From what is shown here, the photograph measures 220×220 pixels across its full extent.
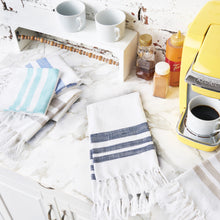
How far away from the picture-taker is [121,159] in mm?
974

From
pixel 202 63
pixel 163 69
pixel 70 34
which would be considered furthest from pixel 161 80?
pixel 70 34

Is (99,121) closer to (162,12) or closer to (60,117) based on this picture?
(60,117)

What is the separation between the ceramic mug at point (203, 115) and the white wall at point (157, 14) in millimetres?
291

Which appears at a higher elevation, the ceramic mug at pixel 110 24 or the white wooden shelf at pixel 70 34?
the ceramic mug at pixel 110 24

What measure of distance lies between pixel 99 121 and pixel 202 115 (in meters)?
0.33

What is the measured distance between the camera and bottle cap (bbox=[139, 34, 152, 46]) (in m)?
1.15

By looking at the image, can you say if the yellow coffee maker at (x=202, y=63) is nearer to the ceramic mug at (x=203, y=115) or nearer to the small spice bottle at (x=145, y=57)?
the ceramic mug at (x=203, y=115)

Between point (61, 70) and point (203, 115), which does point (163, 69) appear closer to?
point (203, 115)

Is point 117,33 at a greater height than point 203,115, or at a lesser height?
greater

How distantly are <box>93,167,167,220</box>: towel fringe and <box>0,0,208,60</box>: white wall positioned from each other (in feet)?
1.68

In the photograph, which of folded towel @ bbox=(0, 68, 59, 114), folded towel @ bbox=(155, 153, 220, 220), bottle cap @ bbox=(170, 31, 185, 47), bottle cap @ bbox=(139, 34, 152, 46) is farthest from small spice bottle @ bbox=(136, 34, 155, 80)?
folded towel @ bbox=(155, 153, 220, 220)

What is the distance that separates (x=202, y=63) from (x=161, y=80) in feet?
0.91

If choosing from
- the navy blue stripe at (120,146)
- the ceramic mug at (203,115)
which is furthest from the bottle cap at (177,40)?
the navy blue stripe at (120,146)

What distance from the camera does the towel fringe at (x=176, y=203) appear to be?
853mm
